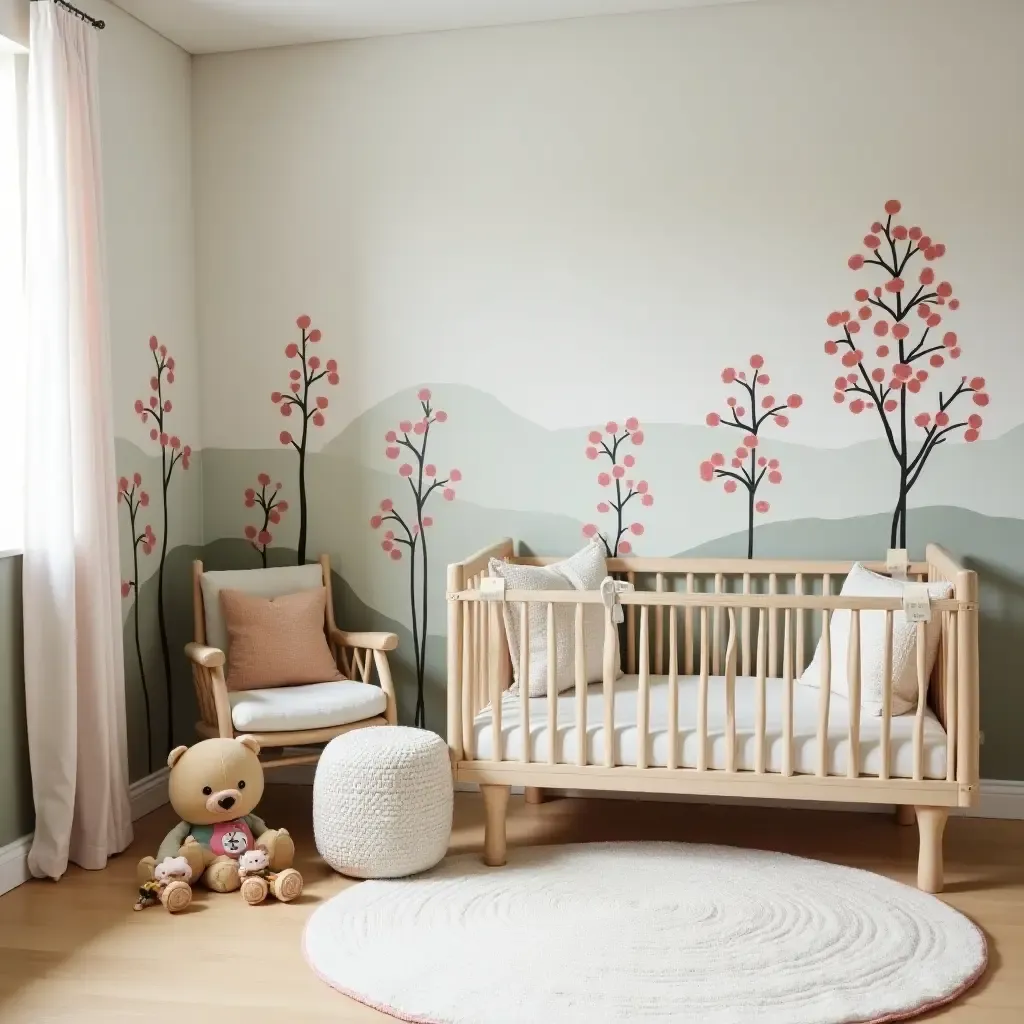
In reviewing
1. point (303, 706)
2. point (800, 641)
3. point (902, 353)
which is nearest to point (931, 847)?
point (800, 641)

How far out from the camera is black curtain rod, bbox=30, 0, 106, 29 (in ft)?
9.87

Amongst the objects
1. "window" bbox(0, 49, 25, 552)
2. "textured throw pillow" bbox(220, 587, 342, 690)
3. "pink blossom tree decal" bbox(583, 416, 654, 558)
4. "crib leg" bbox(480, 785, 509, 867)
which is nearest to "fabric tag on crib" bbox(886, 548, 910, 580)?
"pink blossom tree decal" bbox(583, 416, 654, 558)

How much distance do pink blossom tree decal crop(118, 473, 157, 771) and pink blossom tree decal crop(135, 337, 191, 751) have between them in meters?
0.10

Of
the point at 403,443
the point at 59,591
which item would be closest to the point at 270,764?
the point at 59,591

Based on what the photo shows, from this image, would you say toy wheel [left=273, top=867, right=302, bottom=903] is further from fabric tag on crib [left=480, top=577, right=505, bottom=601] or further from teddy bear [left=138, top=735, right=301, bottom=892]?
fabric tag on crib [left=480, top=577, right=505, bottom=601]

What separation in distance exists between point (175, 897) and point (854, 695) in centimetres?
165

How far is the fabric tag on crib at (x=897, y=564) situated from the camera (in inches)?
131

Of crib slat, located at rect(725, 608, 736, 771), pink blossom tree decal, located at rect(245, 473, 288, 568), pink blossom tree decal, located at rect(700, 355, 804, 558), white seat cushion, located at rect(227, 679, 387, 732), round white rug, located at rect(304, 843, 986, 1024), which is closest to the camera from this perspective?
round white rug, located at rect(304, 843, 986, 1024)

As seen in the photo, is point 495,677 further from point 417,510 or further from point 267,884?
point 417,510

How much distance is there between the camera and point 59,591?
9.64 feet

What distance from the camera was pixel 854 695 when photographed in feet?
9.00

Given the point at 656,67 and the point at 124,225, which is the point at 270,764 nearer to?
the point at 124,225

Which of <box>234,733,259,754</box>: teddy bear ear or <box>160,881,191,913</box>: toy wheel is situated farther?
<box>234,733,259,754</box>: teddy bear ear

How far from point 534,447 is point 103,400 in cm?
130
